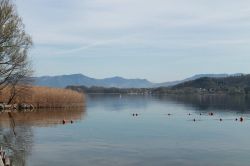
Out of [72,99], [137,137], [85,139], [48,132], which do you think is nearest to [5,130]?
[48,132]

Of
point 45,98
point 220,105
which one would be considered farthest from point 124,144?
point 220,105

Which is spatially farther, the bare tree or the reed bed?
the reed bed

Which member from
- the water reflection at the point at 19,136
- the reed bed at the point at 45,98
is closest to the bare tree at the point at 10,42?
the water reflection at the point at 19,136

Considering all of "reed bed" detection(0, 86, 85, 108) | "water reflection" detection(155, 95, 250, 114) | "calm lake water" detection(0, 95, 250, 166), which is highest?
"reed bed" detection(0, 86, 85, 108)

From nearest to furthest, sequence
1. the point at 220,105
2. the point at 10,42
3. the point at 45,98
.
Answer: the point at 10,42 < the point at 45,98 < the point at 220,105

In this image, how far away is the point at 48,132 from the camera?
47.3m

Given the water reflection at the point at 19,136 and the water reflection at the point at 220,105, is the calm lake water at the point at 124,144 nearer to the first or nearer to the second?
the water reflection at the point at 19,136

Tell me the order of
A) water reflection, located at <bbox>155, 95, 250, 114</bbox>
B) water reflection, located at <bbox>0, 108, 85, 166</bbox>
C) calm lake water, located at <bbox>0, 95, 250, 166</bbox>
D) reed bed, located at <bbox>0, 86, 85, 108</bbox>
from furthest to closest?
1. water reflection, located at <bbox>155, 95, 250, 114</bbox>
2. reed bed, located at <bbox>0, 86, 85, 108</bbox>
3. water reflection, located at <bbox>0, 108, 85, 166</bbox>
4. calm lake water, located at <bbox>0, 95, 250, 166</bbox>

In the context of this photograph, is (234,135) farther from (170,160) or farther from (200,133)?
(170,160)

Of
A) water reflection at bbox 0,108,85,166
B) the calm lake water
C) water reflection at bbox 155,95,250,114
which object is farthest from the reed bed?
the calm lake water

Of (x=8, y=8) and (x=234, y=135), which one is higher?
(x=8, y=8)

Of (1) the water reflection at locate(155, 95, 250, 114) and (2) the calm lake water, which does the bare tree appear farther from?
(1) the water reflection at locate(155, 95, 250, 114)

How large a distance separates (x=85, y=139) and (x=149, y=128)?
12.5m

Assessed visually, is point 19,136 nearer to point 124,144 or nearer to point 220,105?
point 124,144
